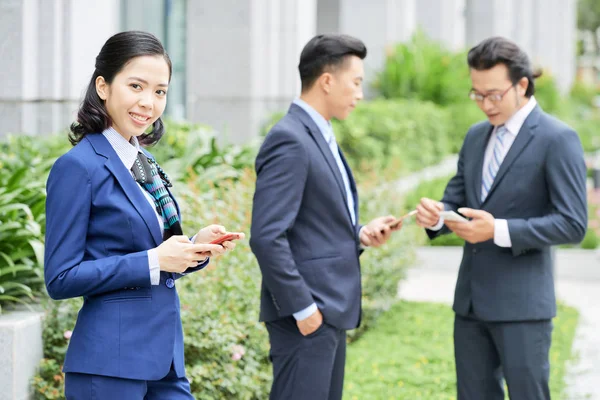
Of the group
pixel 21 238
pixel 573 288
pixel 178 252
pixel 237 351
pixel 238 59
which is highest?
pixel 238 59

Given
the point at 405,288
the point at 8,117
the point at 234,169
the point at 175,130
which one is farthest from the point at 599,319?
the point at 8,117

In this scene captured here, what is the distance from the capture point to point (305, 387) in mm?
3656

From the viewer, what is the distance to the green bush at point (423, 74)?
1593 cm

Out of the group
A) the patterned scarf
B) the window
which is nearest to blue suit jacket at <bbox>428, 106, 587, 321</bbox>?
the patterned scarf

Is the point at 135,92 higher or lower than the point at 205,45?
lower

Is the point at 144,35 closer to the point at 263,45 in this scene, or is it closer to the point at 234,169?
the point at 234,169

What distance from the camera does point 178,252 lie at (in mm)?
2732

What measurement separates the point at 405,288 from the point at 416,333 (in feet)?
7.07

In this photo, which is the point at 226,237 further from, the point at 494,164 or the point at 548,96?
the point at 548,96

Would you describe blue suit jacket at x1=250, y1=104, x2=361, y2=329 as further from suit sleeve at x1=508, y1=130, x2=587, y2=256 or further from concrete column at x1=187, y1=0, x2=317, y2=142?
concrete column at x1=187, y1=0, x2=317, y2=142

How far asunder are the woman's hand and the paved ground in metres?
4.18

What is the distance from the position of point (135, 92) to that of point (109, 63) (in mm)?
124

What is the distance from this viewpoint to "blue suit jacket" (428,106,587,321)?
3957 millimetres

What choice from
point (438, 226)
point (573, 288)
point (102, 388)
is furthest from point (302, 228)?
point (573, 288)
